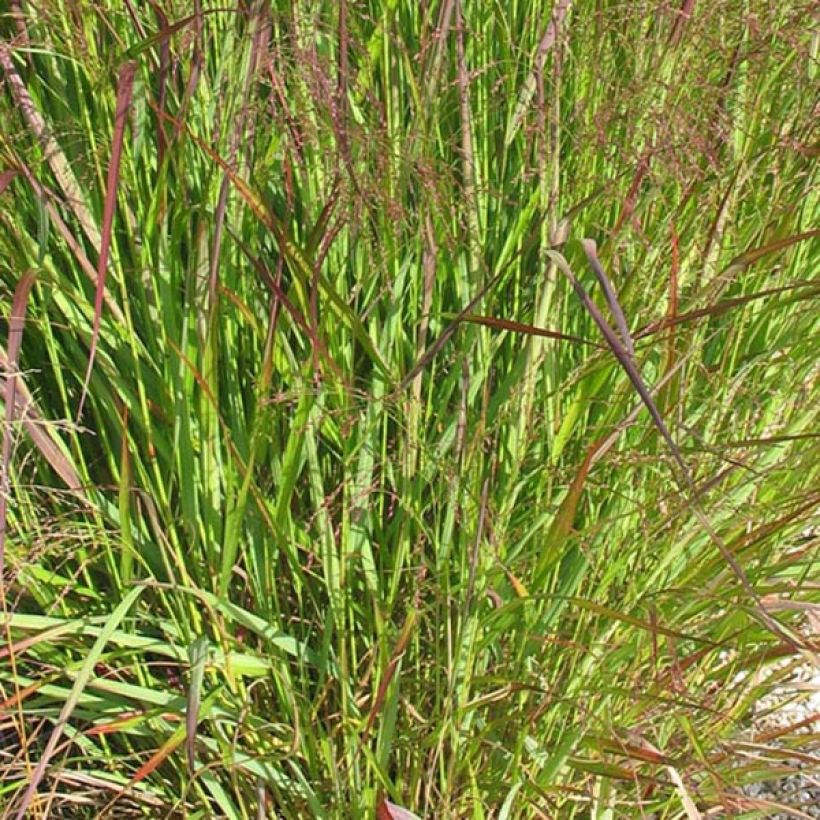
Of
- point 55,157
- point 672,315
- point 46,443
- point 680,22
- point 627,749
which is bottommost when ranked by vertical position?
point 627,749

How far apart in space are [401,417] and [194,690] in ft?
1.22

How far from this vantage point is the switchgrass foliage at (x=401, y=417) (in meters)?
1.08

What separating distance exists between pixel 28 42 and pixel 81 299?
0.27m

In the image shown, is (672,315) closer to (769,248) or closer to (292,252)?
(769,248)

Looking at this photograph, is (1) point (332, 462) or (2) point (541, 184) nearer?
(2) point (541, 184)

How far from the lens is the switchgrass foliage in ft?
3.55

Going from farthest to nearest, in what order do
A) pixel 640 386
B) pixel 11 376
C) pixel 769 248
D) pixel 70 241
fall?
pixel 70 241, pixel 769 248, pixel 11 376, pixel 640 386

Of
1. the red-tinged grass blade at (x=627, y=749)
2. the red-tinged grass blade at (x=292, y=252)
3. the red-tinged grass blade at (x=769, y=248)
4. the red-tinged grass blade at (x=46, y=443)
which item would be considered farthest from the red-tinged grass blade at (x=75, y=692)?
the red-tinged grass blade at (x=769, y=248)

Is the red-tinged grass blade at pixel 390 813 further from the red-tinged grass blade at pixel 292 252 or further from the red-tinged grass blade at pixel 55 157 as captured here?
the red-tinged grass blade at pixel 55 157

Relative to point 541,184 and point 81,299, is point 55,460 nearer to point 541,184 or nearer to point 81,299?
point 81,299

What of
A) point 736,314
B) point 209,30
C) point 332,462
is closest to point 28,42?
point 209,30

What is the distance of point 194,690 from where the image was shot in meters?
1.01

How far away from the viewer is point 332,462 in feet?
4.35

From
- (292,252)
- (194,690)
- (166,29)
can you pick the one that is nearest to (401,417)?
(292,252)
